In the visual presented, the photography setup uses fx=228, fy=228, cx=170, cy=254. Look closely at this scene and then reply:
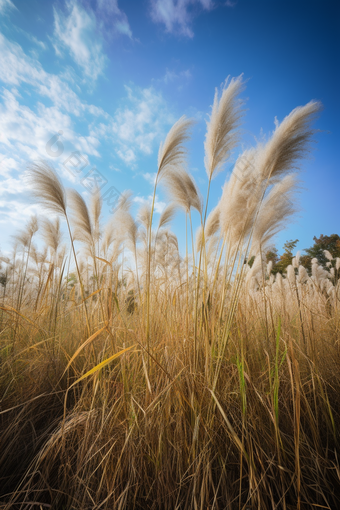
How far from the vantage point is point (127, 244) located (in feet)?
10.1

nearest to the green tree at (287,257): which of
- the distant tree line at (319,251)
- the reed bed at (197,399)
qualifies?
the distant tree line at (319,251)

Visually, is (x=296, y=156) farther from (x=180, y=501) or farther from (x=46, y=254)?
(x=46, y=254)

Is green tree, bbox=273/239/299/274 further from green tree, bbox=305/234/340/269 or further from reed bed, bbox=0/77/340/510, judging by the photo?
reed bed, bbox=0/77/340/510

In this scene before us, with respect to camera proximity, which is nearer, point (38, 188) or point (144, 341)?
point (144, 341)

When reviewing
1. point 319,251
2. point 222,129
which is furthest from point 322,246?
point 222,129

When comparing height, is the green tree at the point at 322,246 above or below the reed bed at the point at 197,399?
above

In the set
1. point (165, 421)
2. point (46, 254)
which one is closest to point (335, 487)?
point (165, 421)

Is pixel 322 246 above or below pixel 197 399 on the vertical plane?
above

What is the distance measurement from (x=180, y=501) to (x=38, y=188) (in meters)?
2.56

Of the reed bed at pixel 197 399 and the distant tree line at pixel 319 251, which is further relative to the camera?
the distant tree line at pixel 319 251

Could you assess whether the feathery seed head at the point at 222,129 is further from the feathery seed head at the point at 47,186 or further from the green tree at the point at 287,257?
the green tree at the point at 287,257

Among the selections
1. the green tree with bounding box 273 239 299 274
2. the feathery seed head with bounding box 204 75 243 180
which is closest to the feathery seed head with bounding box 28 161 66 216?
the feathery seed head with bounding box 204 75 243 180

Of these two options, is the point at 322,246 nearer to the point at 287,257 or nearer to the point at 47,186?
the point at 287,257

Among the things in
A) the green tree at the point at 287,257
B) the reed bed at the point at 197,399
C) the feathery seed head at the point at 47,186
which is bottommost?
the reed bed at the point at 197,399
